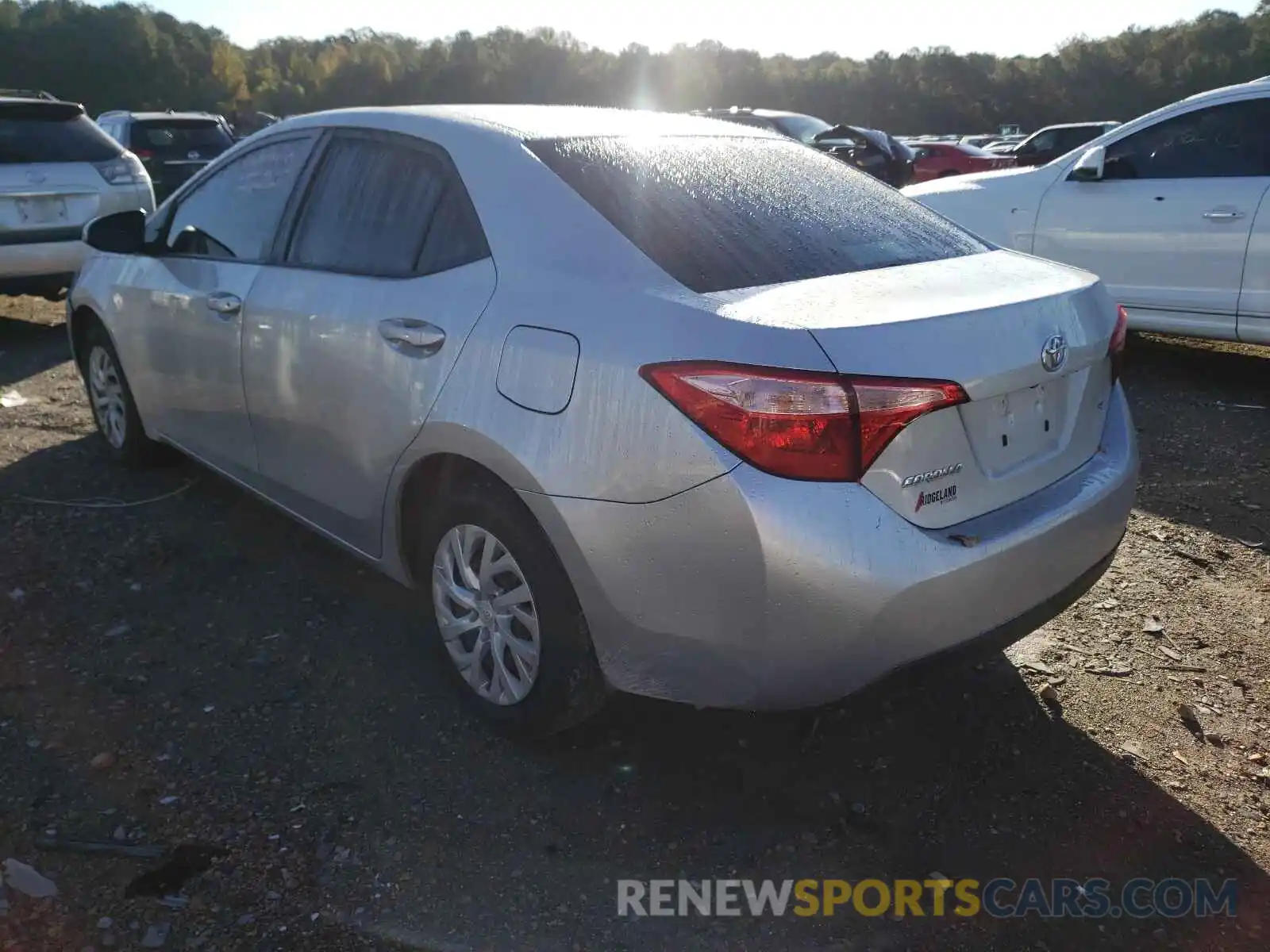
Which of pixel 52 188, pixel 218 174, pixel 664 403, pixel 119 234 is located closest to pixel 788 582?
pixel 664 403

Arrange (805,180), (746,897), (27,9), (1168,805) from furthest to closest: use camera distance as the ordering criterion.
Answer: (27,9)
(805,180)
(1168,805)
(746,897)

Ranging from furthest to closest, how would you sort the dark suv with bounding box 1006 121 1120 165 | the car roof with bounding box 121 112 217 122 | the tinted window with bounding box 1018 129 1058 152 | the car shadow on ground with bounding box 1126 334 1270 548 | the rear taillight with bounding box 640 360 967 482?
the tinted window with bounding box 1018 129 1058 152, the dark suv with bounding box 1006 121 1120 165, the car roof with bounding box 121 112 217 122, the car shadow on ground with bounding box 1126 334 1270 548, the rear taillight with bounding box 640 360 967 482

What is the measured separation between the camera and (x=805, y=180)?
3180mm

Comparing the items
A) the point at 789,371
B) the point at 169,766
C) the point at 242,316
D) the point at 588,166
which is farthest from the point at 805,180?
the point at 169,766

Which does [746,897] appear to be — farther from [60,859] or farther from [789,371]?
[60,859]

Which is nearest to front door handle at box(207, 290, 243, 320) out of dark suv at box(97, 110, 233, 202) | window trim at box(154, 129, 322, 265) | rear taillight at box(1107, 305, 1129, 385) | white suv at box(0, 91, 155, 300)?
window trim at box(154, 129, 322, 265)

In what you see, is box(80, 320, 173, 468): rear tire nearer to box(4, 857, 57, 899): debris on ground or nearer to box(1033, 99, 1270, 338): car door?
box(4, 857, 57, 899): debris on ground

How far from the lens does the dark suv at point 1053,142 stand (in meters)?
17.8

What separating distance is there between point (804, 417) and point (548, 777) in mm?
1255

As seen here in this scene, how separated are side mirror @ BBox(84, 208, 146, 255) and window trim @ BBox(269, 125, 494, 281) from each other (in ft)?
3.59

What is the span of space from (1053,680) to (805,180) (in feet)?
5.48

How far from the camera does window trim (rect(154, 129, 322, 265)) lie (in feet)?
11.9

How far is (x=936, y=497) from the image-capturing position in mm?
Answer: 2309

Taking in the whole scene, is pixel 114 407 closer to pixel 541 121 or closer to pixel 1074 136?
pixel 541 121
